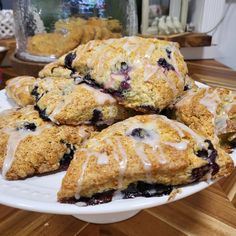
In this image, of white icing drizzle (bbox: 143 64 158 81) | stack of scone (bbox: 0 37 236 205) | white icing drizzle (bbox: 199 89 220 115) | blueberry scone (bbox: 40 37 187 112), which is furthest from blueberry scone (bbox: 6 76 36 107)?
white icing drizzle (bbox: 199 89 220 115)

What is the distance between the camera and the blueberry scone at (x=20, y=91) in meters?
0.71

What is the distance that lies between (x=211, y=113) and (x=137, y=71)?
17 centimetres

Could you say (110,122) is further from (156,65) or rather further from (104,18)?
(104,18)

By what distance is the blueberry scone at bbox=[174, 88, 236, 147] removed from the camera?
0.55 m

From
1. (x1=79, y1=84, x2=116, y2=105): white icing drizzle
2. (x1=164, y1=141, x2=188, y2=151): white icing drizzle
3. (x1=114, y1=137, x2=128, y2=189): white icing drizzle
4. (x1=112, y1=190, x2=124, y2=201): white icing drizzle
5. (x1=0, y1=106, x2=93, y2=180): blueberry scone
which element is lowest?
(x1=112, y1=190, x2=124, y2=201): white icing drizzle

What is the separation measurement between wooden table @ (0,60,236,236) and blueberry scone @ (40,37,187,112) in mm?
226

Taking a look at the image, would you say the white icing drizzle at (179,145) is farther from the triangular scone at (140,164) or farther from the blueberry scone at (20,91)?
the blueberry scone at (20,91)

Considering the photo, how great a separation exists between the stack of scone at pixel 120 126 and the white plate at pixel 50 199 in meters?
0.02

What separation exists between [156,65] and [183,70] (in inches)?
3.0

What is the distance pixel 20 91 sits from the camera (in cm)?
72

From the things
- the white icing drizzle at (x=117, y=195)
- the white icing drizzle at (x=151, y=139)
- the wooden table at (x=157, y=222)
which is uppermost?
the white icing drizzle at (x=151, y=139)

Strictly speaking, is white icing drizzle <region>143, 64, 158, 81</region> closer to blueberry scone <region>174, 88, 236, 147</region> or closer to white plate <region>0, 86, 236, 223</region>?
blueberry scone <region>174, 88, 236, 147</region>

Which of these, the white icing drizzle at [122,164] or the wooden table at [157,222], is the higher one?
the white icing drizzle at [122,164]

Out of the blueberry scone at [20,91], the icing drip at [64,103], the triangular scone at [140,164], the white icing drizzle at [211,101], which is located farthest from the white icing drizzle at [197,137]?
the blueberry scone at [20,91]
